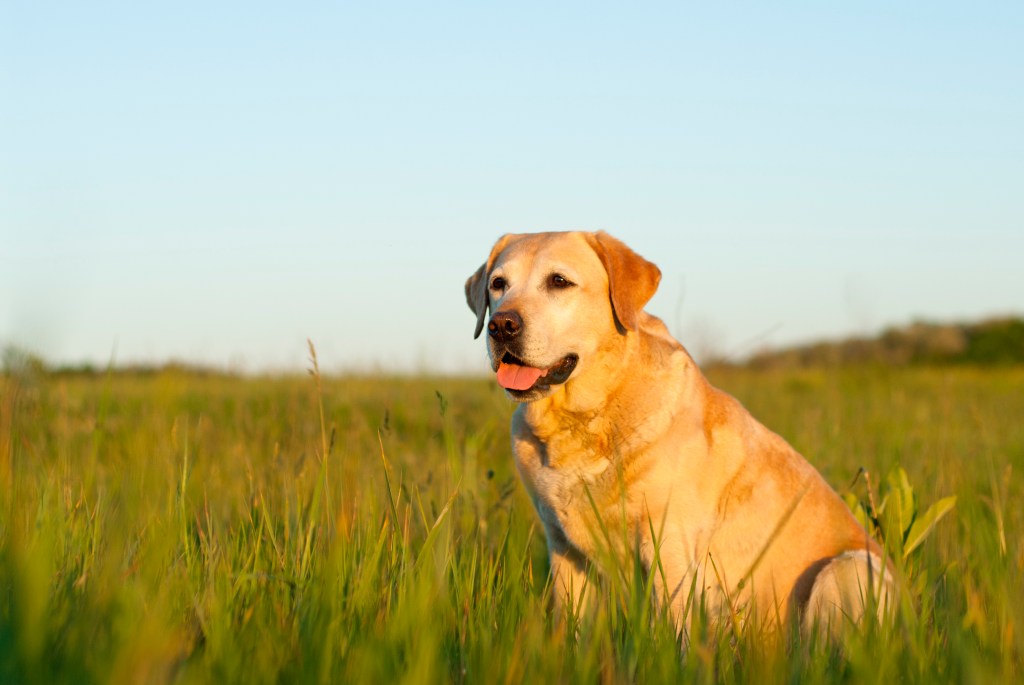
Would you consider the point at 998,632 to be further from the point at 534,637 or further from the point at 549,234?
the point at 549,234

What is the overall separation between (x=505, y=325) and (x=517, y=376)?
0.78 feet

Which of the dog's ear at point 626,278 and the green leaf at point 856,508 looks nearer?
the dog's ear at point 626,278

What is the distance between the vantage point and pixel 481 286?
168 inches

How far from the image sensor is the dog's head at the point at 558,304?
3668 millimetres

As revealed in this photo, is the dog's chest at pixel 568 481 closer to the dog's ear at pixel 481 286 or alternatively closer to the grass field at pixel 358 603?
the grass field at pixel 358 603

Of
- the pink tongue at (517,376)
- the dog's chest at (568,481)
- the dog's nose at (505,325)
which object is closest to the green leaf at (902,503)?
the dog's chest at (568,481)

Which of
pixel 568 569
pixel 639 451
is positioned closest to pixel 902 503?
pixel 639 451

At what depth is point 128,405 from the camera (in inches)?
383

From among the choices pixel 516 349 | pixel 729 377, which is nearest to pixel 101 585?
pixel 516 349

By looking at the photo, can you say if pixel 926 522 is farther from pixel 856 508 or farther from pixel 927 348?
pixel 927 348

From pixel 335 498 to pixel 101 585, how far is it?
96.1 inches

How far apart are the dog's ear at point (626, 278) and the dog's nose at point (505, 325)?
46cm

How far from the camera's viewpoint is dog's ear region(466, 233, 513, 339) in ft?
14.0

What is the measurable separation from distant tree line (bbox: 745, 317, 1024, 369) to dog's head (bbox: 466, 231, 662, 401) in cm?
1688
